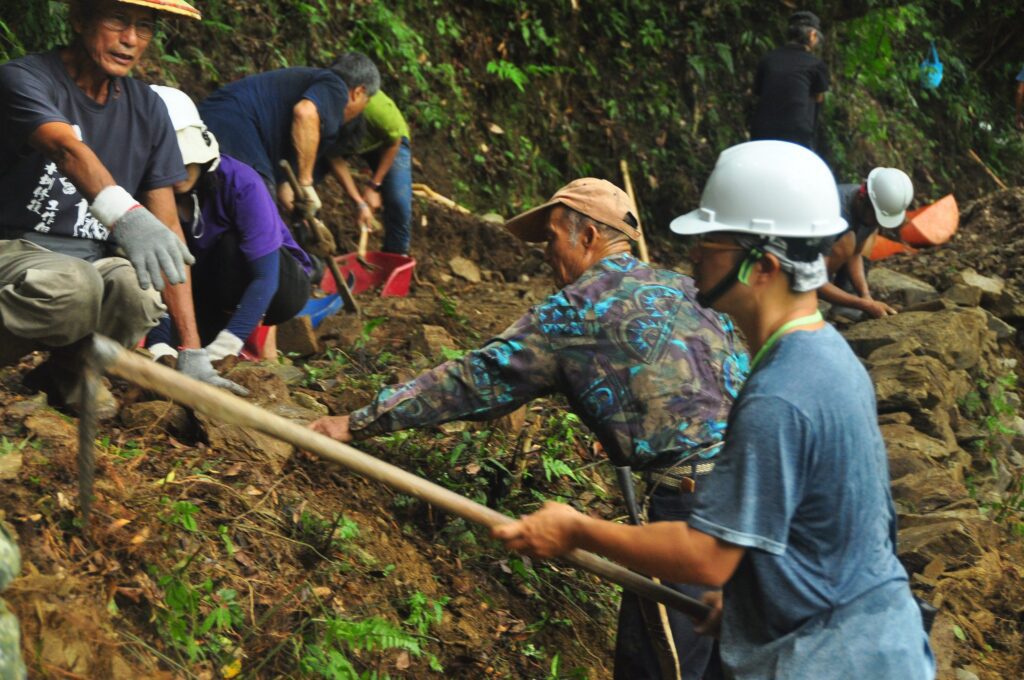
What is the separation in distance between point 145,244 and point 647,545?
6.73ft

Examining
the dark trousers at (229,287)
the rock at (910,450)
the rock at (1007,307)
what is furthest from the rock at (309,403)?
the rock at (1007,307)

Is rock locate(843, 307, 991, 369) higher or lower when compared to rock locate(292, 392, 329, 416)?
lower

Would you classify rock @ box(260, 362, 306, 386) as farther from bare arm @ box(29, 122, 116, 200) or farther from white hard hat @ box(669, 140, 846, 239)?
white hard hat @ box(669, 140, 846, 239)

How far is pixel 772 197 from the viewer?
270 centimetres

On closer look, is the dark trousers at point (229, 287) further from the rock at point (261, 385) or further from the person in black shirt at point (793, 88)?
the person in black shirt at point (793, 88)

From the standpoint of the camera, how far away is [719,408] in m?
3.67

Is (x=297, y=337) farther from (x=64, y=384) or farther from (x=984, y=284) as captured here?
(x=984, y=284)

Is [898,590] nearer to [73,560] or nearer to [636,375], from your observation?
[636,375]

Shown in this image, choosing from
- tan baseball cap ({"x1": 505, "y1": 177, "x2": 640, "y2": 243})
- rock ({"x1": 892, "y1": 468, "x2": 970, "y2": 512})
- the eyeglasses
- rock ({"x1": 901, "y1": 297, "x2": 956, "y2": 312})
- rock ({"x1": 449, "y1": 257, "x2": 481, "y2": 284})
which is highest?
the eyeglasses

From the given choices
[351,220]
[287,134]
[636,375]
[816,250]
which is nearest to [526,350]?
[636,375]

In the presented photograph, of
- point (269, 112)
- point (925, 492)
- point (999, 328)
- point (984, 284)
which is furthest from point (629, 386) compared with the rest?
point (984, 284)

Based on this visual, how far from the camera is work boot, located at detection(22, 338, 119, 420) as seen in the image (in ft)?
14.1

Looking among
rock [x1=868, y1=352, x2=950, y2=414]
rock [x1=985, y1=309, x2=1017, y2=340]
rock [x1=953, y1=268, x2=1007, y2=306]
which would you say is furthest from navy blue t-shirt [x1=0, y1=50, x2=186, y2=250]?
rock [x1=953, y1=268, x2=1007, y2=306]

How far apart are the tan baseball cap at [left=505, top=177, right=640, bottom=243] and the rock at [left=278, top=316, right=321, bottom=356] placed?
91.8 inches
